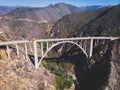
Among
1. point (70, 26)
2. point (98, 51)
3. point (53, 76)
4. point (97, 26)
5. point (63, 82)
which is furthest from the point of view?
point (70, 26)

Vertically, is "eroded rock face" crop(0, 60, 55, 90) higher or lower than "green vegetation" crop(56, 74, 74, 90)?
higher

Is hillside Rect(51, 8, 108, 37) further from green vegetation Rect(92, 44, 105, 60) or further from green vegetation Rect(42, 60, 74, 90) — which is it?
green vegetation Rect(42, 60, 74, 90)

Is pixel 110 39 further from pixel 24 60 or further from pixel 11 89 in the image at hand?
pixel 11 89

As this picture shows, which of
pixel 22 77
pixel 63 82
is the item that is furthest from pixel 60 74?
pixel 22 77

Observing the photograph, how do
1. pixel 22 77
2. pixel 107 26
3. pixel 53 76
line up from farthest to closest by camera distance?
pixel 107 26, pixel 53 76, pixel 22 77

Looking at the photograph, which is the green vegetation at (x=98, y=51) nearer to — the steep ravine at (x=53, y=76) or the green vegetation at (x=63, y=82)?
the steep ravine at (x=53, y=76)

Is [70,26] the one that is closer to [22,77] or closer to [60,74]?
[60,74]

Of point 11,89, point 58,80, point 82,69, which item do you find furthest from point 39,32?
point 11,89

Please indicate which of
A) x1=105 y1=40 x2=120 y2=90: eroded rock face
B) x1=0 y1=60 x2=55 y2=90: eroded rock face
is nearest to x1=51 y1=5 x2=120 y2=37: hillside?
x1=105 y1=40 x2=120 y2=90: eroded rock face

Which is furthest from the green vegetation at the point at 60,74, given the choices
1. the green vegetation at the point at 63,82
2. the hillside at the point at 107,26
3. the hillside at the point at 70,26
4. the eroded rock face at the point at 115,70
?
the hillside at the point at 70,26
